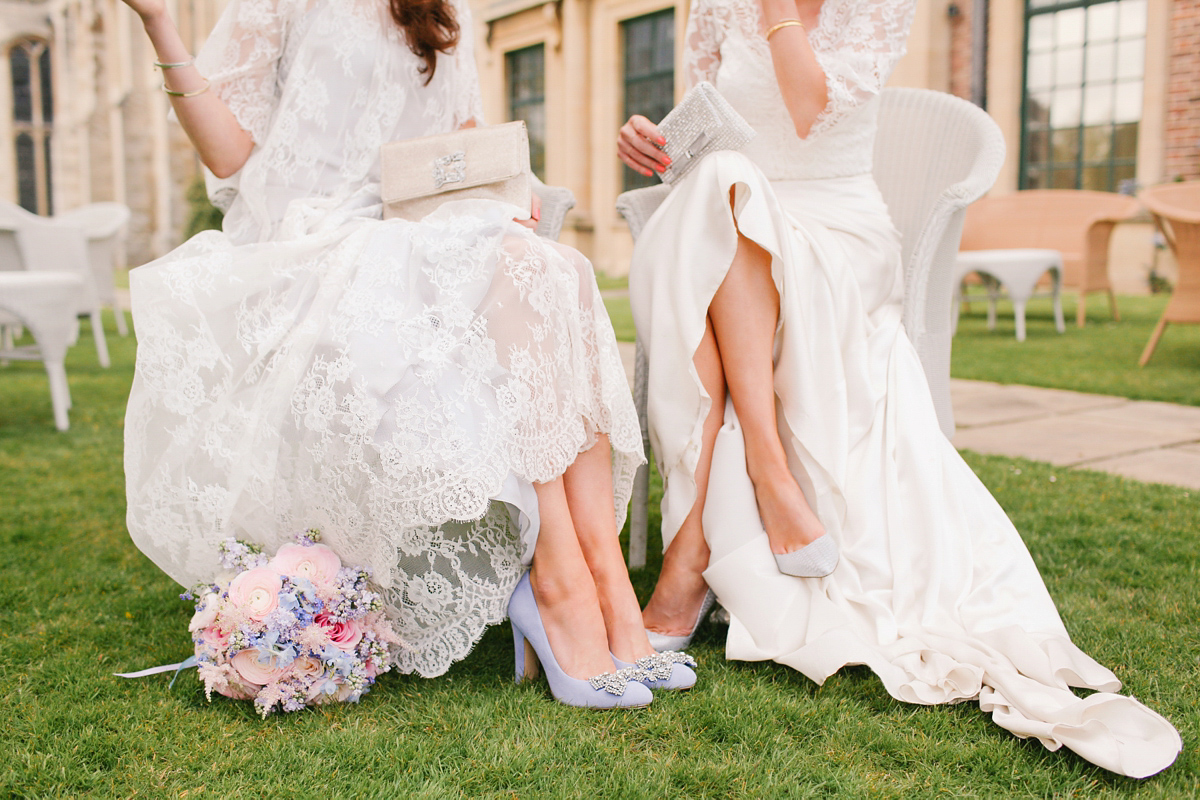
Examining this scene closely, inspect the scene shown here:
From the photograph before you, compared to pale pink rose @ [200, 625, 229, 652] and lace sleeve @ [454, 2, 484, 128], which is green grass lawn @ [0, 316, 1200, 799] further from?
lace sleeve @ [454, 2, 484, 128]

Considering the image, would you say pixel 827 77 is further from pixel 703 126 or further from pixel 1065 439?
pixel 1065 439

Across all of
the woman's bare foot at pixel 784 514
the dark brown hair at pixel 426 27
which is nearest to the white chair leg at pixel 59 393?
the dark brown hair at pixel 426 27

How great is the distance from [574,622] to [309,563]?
17.7 inches

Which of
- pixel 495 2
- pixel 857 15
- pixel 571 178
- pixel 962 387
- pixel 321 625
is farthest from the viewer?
pixel 495 2

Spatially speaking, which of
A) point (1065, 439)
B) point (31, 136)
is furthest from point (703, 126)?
point (31, 136)

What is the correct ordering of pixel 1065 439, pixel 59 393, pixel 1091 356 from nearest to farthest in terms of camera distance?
pixel 1065 439 → pixel 59 393 → pixel 1091 356

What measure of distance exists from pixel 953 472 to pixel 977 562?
7.2 inches

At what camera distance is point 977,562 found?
1.75m

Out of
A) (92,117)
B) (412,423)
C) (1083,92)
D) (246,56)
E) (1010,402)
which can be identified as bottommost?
(1010,402)

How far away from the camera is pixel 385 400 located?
4.83 feet

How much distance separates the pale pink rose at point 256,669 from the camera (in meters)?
1.46

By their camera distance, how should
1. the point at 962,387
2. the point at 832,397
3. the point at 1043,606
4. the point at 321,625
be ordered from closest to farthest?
the point at 321,625 < the point at 1043,606 < the point at 832,397 < the point at 962,387

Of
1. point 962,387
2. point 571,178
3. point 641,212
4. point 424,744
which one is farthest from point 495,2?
point 424,744

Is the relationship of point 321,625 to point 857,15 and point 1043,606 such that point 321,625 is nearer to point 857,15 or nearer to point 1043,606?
point 1043,606
